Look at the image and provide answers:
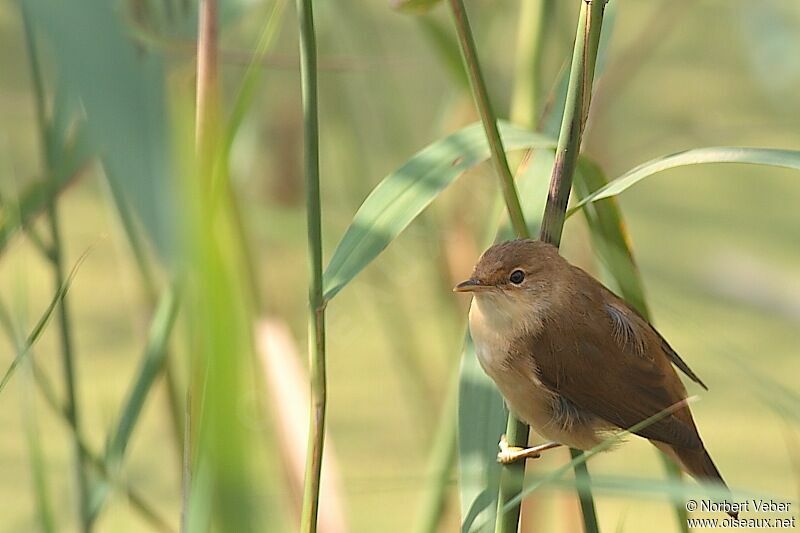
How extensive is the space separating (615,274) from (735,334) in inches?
73.6

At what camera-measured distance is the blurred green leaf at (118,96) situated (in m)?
0.33

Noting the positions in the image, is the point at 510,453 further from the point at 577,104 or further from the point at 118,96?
the point at 118,96

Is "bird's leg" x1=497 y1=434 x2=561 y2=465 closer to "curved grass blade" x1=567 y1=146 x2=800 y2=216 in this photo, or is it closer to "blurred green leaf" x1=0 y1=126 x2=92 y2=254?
"curved grass blade" x1=567 y1=146 x2=800 y2=216

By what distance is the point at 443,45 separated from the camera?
965 mm

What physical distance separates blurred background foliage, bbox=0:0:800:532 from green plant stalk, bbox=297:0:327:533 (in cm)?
9

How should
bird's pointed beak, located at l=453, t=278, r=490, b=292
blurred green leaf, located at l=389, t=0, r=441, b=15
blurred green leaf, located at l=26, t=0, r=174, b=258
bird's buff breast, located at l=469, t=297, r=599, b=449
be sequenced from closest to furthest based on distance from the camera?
blurred green leaf, located at l=26, t=0, r=174, b=258, blurred green leaf, located at l=389, t=0, r=441, b=15, bird's buff breast, located at l=469, t=297, r=599, b=449, bird's pointed beak, located at l=453, t=278, r=490, b=292

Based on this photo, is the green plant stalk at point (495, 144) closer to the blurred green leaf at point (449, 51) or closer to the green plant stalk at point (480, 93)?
the green plant stalk at point (480, 93)

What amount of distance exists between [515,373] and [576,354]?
8 cm

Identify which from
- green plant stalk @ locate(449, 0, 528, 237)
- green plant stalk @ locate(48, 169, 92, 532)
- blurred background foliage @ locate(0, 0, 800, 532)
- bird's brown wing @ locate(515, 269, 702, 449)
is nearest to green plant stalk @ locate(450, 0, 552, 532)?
green plant stalk @ locate(449, 0, 528, 237)

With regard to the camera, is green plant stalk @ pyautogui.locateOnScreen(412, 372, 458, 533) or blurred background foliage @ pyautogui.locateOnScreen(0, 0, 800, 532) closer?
green plant stalk @ pyautogui.locateOnScreen(412, 372, 458, 533)

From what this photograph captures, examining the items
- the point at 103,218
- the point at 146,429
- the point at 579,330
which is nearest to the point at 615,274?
the point at 579,330

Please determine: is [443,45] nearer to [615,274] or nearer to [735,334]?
[615,274]

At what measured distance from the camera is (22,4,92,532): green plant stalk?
2.65ft

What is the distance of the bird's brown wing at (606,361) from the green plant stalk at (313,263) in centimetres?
32
